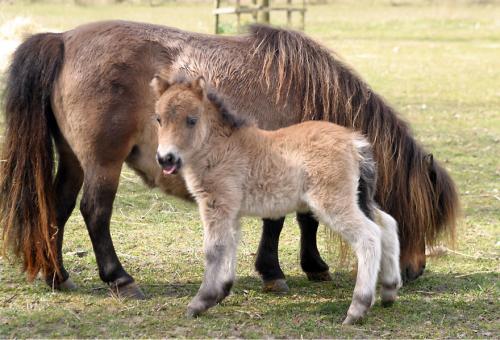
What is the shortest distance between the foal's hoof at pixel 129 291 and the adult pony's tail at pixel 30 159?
0.44m

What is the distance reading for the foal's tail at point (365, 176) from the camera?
16.5 feet

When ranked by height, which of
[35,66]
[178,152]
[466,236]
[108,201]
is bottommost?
[466,236]

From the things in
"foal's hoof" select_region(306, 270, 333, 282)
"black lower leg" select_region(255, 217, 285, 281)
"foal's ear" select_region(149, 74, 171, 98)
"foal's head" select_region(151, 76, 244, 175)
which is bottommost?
"foal's hoof" select_region(306, 270, 333, 282)

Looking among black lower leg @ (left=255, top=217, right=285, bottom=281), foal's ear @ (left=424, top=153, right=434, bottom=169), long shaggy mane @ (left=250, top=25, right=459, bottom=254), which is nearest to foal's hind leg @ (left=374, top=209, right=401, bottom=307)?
long shaggy mane @ (left=250, top=25, right=459, bottom=254)

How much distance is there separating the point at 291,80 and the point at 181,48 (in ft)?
2.69

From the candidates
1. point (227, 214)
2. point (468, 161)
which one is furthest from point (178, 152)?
point (468, 161)

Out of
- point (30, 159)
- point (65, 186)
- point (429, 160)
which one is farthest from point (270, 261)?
point (30, 159)

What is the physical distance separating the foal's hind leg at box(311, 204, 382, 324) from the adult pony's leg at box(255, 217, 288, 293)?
37.4 inches

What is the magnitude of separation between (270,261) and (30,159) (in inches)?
71.7

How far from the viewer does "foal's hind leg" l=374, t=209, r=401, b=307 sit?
5207mm

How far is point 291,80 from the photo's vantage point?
229 inches

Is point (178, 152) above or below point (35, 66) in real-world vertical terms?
below

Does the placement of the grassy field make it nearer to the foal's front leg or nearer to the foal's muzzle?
the foal's front leg

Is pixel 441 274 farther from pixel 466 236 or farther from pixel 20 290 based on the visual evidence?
pixel 20 290
